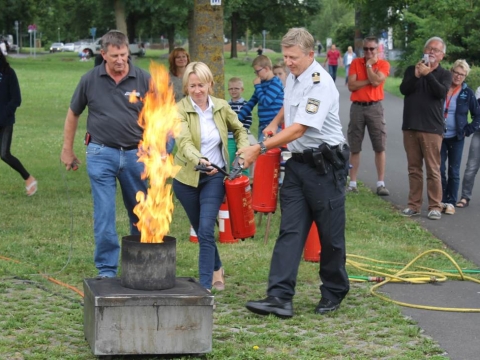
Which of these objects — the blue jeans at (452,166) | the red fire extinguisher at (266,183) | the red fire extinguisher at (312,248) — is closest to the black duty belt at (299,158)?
the red fire extinguisher at (266,183)

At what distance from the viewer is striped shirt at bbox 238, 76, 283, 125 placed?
11938 millimetres

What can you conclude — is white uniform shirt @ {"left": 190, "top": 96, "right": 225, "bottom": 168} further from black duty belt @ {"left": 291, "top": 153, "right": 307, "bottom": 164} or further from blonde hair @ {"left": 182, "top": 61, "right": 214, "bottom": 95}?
black duty belt @ {"left": 291, "top": 153, "right": 307, "bottom": 164}

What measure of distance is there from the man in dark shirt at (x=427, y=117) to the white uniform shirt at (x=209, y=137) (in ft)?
15.0

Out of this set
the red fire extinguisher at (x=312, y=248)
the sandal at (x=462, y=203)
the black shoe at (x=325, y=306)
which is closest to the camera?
the black shoe at (x=325, y=306)

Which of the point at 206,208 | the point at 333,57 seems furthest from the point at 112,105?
the point at 333,57

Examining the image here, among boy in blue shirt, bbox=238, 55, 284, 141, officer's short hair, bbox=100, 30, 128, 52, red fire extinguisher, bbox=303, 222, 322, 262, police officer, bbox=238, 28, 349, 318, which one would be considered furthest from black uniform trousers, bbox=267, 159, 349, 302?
boy in blue shirt, bbox=238, 55, 284, 141

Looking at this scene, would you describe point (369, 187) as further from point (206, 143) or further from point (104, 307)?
point (104, 307)

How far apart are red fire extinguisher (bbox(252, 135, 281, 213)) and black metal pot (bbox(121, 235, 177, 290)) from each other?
7.19 ft

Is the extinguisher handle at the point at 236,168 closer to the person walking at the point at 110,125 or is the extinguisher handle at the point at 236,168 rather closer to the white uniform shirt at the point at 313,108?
the white uniform shirt at the point at 313,108

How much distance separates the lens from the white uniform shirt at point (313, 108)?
6824 millimetres

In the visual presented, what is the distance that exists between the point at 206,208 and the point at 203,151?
0.45 m

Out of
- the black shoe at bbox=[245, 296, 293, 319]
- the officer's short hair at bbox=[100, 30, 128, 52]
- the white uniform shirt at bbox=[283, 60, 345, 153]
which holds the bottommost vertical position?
the black shoe at bbox=[245, 296, 293, 319]

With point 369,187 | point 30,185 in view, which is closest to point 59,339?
point 30,185

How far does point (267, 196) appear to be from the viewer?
27.2 feet
